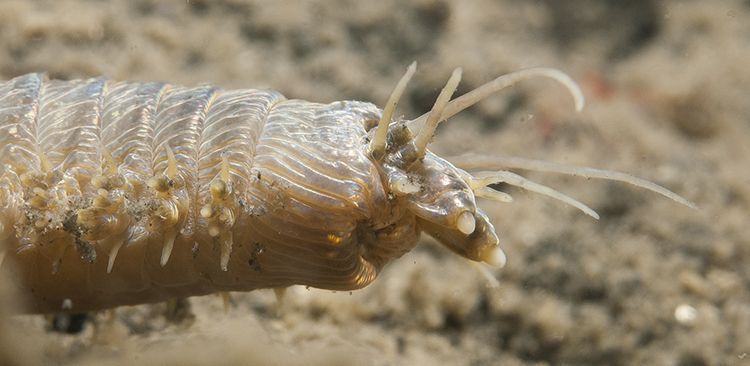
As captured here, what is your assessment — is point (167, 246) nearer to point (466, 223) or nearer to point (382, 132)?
point (382, 132)

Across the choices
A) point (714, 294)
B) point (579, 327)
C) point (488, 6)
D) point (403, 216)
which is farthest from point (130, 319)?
point (488, 6)

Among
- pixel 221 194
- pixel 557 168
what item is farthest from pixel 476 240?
pixel 221 194

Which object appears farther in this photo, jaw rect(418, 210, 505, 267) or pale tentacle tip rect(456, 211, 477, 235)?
jaw rect(418, 210, 505, 267)

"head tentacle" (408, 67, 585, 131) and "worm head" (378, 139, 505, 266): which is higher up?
"head tentacle" (408, 67, 585, 131)

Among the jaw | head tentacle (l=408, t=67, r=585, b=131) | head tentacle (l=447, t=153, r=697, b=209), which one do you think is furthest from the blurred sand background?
head tentacle (l=408, t=67, r=585, b=131)

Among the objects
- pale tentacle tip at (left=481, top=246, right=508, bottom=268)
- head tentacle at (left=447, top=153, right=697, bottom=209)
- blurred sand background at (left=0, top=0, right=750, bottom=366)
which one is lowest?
blurred sand background at (left=0, top=0, right=750, bottom=366)

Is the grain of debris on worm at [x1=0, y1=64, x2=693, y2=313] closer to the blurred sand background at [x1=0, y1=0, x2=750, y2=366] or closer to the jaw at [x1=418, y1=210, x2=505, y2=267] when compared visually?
the jaw at [x1=418, y1=210, x2=505, y2=267]

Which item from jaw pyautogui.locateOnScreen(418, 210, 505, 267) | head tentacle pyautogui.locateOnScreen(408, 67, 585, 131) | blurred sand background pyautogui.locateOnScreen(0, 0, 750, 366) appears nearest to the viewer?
head tentacle pyautogui.locateOnScreen(408, 67, 585, 131)

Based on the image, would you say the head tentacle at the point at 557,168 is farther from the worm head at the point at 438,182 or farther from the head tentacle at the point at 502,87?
the head tentacle at the point at 502,87
